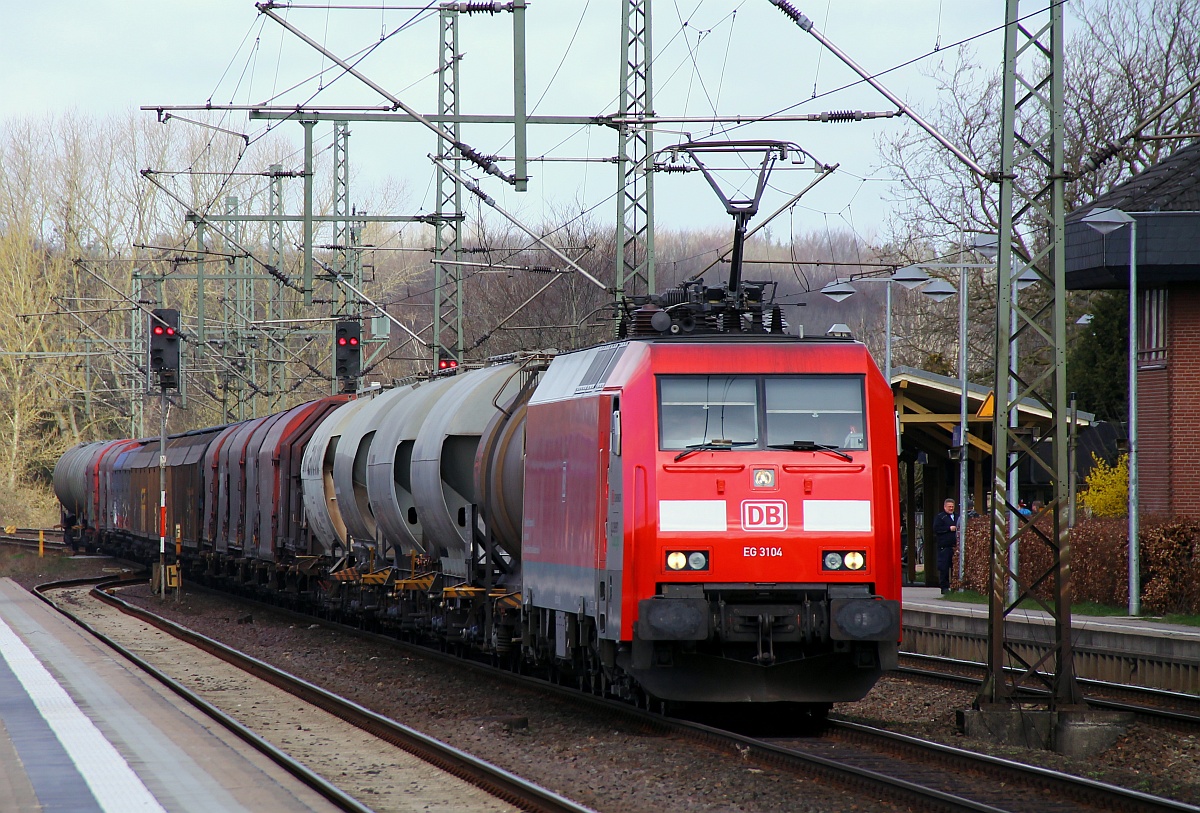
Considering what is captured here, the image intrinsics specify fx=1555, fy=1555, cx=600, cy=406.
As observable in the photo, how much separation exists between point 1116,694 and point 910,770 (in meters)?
6.76

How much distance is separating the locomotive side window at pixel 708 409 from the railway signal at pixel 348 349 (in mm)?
18322

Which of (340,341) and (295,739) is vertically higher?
(340,341)

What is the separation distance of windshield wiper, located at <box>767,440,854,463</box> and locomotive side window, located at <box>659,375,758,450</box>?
10.8 inches

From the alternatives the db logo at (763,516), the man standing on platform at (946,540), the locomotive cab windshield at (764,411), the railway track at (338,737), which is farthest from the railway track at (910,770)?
the man standing on platform at (946,540)

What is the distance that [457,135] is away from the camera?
2742cm

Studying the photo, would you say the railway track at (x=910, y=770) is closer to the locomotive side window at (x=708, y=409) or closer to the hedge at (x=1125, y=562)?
the locomotive side window at (x=708, y=409)

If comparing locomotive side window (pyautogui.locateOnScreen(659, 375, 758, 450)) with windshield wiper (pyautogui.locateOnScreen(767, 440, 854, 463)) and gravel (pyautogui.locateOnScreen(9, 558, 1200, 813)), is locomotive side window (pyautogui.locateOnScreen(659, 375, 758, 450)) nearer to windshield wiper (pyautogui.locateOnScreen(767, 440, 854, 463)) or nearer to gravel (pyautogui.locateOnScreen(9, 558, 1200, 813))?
windshield wiper (pyautogui.locateOnScreen(767, 440, 854, 463))

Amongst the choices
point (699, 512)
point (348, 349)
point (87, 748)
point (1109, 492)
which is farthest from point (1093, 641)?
point (348, 349)

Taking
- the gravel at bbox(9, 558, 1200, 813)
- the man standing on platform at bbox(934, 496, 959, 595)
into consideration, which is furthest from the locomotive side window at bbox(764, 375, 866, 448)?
the man standing on platform at bbox(934, 496, 959, 595)

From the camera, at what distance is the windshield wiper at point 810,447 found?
12578 mm

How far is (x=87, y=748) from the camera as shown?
12.9 m

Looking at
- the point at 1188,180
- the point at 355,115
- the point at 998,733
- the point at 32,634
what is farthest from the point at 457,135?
the point at 998,733

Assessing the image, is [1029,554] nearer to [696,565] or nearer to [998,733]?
[998,733]

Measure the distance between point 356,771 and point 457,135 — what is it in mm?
17166
